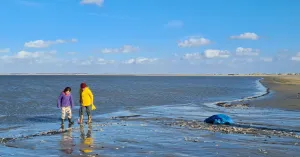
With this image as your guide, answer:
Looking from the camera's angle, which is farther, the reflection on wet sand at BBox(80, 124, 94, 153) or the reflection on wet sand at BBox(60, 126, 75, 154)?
the reflection on wet sand at BBox(80, 124, 94, 153)

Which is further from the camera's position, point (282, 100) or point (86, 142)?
A: point (282, 100)

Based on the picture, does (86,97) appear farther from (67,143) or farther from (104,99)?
(104,99)

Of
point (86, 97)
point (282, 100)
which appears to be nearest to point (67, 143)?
point (86, 97)

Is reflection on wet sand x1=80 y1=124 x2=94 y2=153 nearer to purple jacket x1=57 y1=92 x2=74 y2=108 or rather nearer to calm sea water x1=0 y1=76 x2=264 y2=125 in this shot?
purple jacket x1=57 y1=92 x2=74 y2=108

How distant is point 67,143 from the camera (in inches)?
531

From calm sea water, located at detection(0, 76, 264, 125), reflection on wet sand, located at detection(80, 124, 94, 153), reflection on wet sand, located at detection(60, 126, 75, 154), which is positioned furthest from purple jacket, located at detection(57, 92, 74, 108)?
reflection on wet sand, located at detection(60, 126, 75, 154)

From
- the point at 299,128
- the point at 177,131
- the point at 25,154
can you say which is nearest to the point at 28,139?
the point at 25,154

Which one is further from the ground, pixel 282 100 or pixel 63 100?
pixel 63 100

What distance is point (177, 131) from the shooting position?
54.3 feet

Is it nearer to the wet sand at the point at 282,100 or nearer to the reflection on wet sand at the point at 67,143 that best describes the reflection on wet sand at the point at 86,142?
the reflection on wet sand at the point at 67,143

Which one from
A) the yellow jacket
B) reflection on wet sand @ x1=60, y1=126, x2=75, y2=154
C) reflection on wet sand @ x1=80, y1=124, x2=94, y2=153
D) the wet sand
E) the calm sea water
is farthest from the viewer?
the wet sand

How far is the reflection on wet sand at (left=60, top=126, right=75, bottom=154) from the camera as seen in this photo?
39.6 feet

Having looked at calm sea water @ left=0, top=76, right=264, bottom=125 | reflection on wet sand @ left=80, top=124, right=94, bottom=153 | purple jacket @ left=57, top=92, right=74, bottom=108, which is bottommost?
calm sea water @ left=0, top=76, right=264, bottom=125

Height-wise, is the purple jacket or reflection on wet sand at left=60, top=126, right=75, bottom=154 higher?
the purple jacket
